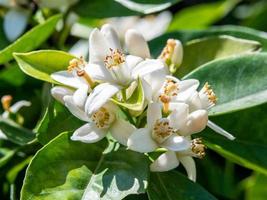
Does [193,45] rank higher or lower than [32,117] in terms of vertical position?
higher

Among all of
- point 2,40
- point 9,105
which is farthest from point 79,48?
point 9,105

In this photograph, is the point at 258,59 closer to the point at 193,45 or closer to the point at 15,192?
the point at 193,45

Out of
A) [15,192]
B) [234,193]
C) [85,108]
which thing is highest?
[85,108]

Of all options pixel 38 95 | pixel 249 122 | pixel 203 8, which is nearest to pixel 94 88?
pixel 249 122

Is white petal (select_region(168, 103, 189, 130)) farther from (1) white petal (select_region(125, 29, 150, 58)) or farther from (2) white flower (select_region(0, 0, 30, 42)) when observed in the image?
(2) white flower (select_region(0, 0, 30, 42))

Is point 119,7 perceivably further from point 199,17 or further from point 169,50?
point 199,17

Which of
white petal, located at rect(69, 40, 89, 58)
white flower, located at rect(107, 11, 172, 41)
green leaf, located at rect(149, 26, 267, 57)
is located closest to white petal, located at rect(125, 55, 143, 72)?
green leaf, located at rect(149, 26, 267, 57)
